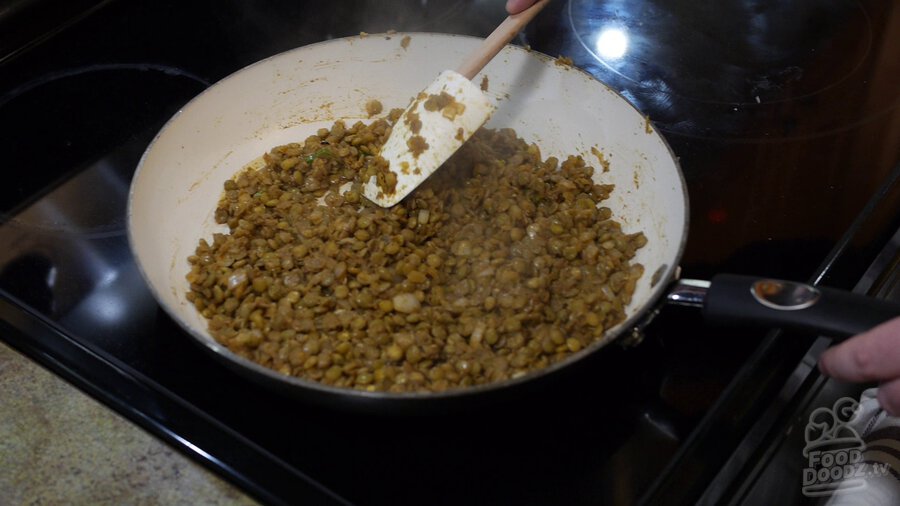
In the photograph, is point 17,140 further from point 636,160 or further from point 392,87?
point 636,160

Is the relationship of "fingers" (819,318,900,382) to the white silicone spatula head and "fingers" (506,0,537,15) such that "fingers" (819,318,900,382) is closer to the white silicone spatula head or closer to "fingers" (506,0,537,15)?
the white silicone spatula head

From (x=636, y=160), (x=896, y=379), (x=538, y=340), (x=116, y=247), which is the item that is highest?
(x=896, y=379)

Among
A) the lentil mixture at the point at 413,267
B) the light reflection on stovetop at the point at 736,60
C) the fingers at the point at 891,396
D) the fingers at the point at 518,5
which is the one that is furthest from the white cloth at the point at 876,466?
the fingers at the point at 518,5

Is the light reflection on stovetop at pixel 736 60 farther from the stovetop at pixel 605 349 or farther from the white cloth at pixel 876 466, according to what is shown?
the white cloth at pixel 876 466

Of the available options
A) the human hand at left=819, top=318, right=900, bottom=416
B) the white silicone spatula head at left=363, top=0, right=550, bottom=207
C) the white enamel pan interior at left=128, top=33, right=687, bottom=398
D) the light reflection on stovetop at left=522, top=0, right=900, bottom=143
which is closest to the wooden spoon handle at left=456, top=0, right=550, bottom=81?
the white silicone spatula head at left=363, top=0, right=550, bottom=207

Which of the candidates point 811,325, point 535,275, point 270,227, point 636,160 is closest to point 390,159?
point 270,227
